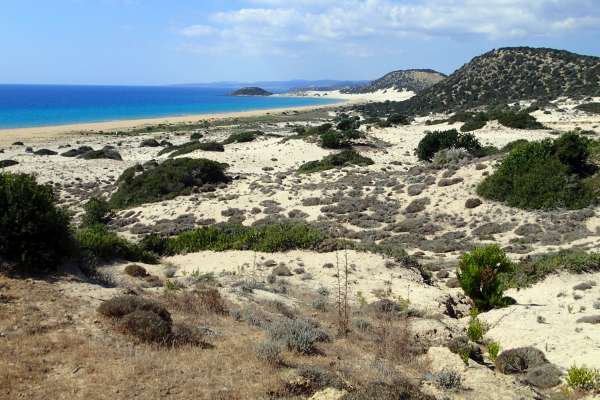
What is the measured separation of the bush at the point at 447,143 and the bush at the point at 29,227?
1020 inches

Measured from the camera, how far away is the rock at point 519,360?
27.4 feet

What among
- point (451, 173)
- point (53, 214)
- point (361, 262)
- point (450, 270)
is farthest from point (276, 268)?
point (451, 173)

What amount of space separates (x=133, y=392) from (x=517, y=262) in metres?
13.1

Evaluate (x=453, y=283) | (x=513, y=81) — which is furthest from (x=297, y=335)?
(x=513, y=81)

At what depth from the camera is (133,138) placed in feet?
204

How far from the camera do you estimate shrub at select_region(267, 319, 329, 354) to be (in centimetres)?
771

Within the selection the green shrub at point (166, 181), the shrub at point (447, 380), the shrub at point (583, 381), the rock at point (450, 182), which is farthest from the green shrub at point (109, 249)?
the rock at point (450, 182)

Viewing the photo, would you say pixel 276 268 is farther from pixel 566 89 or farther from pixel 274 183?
pixel 566 89

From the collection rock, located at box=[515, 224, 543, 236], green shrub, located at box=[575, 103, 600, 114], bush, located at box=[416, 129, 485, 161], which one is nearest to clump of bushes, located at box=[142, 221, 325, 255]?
rock, located at box=[515, 224, 543, 236]

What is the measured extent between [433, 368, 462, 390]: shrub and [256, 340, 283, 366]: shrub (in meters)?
2.34

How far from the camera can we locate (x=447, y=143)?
32.3 m

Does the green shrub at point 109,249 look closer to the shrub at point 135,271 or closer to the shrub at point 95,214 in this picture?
the shrub at point 135,271

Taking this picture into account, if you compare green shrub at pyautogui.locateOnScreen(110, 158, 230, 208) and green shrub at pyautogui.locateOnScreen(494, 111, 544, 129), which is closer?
green shrub at pyautogui.locateOnScreen(110, 158, 230, 208)

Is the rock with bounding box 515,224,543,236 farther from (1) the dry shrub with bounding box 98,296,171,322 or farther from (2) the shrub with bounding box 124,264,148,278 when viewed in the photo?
(1) the dry shrub with bounding box 98,296,171,322
